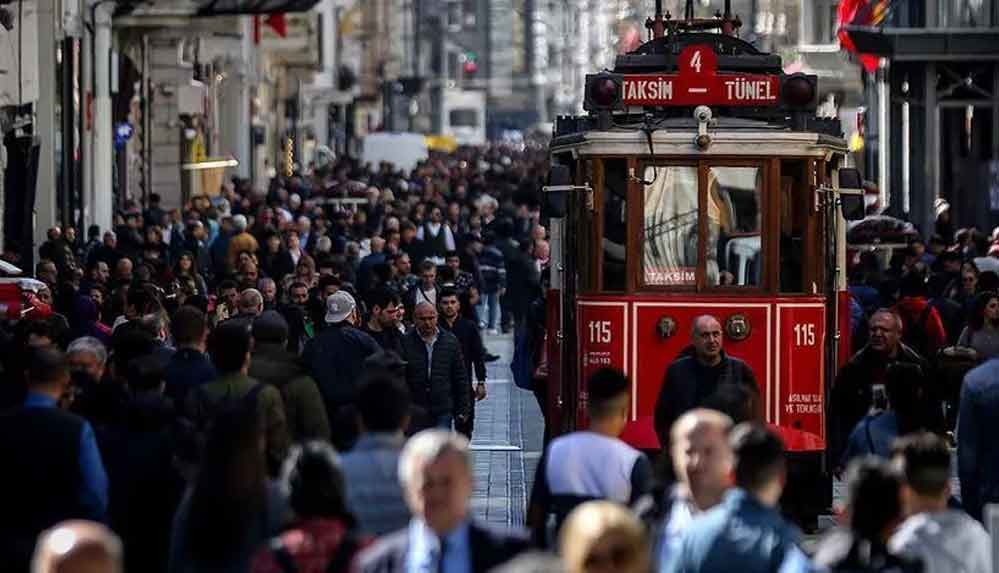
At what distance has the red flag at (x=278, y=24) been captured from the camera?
62.8 metres

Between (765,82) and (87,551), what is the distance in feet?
35.8

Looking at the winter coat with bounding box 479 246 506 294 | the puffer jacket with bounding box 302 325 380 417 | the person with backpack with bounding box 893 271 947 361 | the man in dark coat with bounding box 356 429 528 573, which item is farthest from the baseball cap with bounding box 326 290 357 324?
the winter coat with bounding box 479 246 506 294

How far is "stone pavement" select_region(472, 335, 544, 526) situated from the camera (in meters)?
18.8

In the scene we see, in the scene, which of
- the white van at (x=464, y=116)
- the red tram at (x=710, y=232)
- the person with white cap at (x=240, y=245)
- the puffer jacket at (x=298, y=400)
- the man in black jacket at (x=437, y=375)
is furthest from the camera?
the white van at (x=464, y=116)

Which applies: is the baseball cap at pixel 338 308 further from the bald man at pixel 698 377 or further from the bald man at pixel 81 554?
the bald man at pixel 81 554

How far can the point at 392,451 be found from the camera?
32.9 ft

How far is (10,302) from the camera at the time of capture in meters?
20.2

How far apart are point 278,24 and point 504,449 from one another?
138 ft

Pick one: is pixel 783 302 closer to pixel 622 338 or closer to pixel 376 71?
pixel 622 338

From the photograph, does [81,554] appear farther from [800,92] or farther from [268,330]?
[800,92]

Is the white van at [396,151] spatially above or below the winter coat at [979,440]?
above

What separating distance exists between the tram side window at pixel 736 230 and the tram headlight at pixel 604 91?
759 mm

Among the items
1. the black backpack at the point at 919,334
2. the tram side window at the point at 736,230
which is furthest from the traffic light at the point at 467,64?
the tram side window at the point at 736,230

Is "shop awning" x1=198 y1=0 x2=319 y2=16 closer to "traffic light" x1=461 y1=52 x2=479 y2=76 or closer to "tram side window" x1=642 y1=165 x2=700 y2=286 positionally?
"tram side window" x1=642 y1=165 x2=700 y2=286
